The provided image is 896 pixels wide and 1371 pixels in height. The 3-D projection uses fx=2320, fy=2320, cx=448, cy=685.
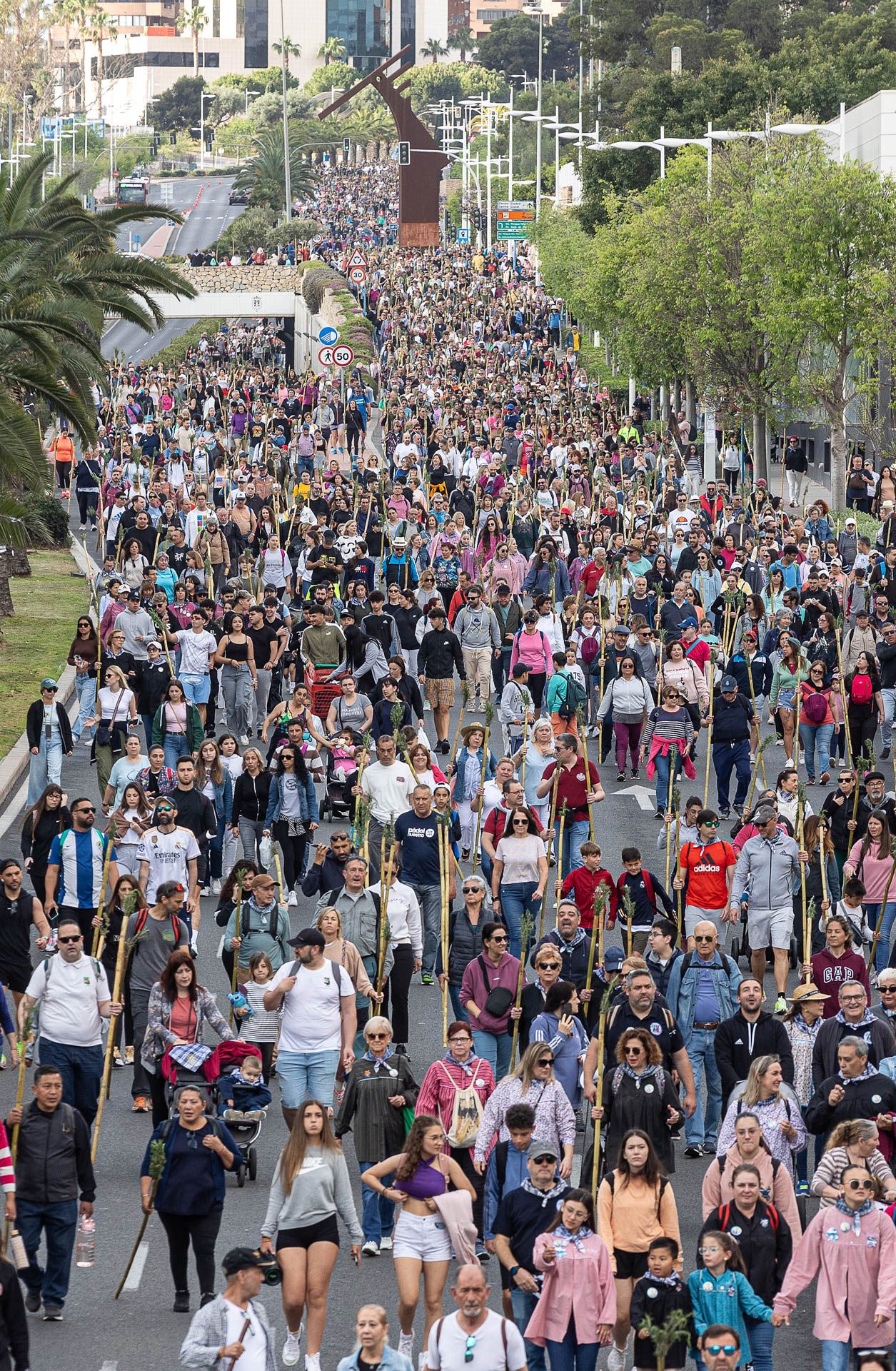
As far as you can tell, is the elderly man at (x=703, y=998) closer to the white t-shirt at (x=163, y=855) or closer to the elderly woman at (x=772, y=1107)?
the elderly woman at (x=772, y=1107)

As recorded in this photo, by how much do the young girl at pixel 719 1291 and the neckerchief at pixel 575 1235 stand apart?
48 centimetres

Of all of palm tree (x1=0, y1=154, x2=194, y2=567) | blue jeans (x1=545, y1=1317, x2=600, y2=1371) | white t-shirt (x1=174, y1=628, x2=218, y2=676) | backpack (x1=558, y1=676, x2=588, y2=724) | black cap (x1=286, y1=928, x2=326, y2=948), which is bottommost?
blue jeans (x1=545, y1=1317, x2=600, y2=1371)

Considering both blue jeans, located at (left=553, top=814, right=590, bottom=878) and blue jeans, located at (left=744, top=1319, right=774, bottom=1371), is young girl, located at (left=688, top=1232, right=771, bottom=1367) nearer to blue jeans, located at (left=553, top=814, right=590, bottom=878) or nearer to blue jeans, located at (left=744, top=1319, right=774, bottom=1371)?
blue jeans, located at (left=744, top=1319, right=774, bottom=1371)

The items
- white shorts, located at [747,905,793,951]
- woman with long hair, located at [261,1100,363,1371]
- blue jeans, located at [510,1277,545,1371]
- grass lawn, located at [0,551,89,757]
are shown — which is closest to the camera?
blue jeans, located at [510,1277,545,1371]

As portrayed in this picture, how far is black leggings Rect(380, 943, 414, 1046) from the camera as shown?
45.4ft

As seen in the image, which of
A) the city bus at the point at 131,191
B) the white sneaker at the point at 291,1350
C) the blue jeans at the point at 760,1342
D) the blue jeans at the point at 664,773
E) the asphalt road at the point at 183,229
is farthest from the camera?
the city bus at the point at 131,191

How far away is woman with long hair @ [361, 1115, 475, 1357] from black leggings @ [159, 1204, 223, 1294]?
97cm

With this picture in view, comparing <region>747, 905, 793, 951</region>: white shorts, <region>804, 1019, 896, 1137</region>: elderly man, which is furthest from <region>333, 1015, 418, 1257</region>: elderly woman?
<region>747, 905, 793, 951</region>: white shorts

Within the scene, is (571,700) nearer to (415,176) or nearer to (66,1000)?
(66,1000)

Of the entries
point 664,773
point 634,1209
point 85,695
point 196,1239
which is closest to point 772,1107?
point 634,1209

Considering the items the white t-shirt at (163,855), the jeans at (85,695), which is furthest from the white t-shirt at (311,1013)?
the jeans at (85,695)

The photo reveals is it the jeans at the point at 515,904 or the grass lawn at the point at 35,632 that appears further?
the grass lawn at the point at 35,632

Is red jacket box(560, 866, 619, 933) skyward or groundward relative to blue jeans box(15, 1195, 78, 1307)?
skyward

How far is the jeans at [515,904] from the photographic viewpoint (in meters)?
15.1
